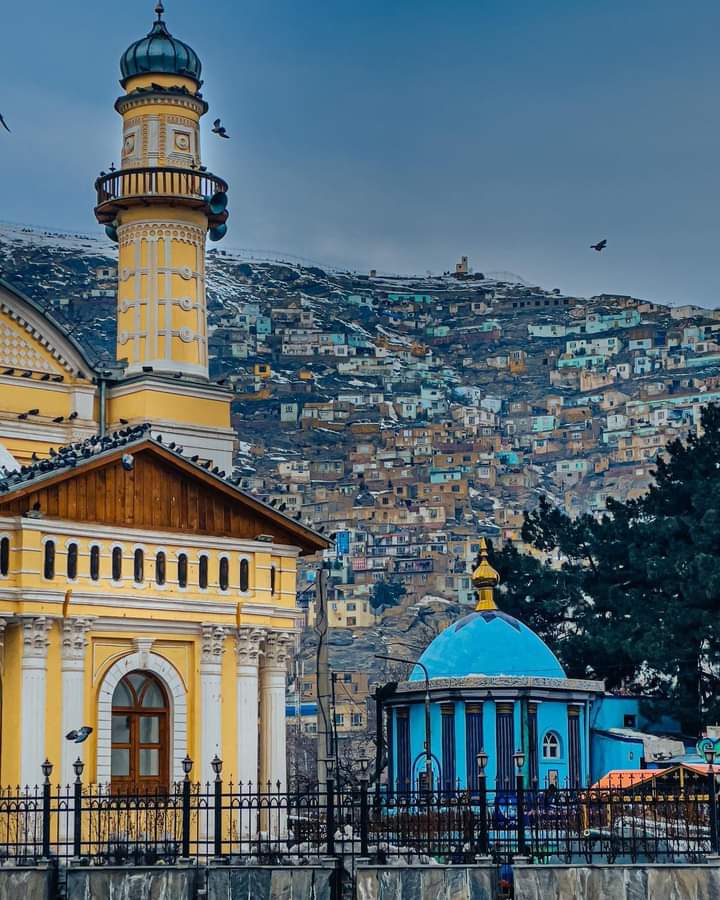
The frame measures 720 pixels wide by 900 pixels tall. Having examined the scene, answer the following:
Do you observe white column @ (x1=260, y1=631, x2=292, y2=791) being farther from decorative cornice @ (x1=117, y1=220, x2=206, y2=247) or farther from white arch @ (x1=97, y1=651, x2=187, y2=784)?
decorative cornice @ (x1=117, y1=220, x2=206, y2=247)

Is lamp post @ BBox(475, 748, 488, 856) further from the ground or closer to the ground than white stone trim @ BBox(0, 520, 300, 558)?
closer to the ground

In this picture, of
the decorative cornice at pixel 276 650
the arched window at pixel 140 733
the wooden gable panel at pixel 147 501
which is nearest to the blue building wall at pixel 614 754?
the decorative cornice at pixel 276 650

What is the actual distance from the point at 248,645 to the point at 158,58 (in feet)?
48.7

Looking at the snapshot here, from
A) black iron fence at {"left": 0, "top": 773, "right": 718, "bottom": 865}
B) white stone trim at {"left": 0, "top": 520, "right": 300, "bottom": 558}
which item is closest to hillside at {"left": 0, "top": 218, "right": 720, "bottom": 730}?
white stone trim at {"left": 0, "top": 520, "right": 300, "bottom": 558}

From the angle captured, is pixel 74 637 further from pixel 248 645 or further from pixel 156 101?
pixel 156 101

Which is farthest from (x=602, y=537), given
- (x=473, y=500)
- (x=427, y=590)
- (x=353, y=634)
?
(x=473, y=500)

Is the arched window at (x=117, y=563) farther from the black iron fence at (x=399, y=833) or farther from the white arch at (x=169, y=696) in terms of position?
the black iron fence at (x=399, y=833)

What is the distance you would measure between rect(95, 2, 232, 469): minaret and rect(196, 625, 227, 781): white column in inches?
319

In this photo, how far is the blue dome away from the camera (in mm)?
42781

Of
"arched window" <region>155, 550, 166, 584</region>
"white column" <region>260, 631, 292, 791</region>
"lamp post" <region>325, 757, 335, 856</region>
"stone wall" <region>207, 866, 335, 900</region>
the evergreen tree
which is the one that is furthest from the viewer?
the evergreen tree

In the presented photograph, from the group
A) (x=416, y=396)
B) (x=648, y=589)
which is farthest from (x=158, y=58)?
(x=416, y=396)

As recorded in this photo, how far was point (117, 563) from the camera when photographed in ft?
103

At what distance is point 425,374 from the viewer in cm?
16025

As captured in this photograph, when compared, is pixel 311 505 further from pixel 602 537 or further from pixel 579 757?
pixel 579 757
